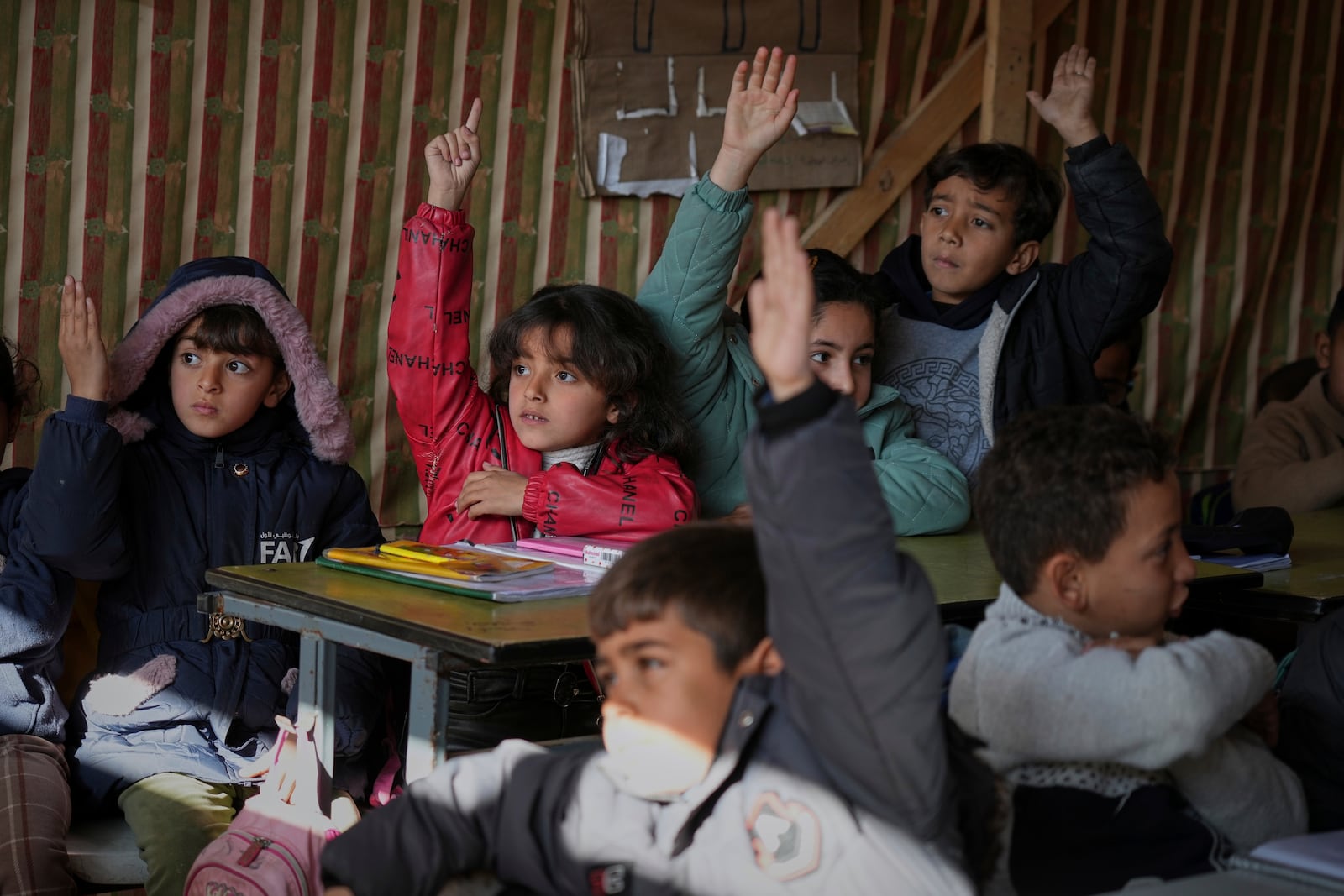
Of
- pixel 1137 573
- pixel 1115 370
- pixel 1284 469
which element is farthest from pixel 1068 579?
pixel 1115 370

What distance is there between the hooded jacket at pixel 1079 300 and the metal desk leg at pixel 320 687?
186cm

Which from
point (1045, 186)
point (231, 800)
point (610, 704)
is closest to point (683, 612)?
point (610, 704)

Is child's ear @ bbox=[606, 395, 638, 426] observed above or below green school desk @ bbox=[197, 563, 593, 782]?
above

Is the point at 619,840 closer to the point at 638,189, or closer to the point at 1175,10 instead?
the point at 638,189

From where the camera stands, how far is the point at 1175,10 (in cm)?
559

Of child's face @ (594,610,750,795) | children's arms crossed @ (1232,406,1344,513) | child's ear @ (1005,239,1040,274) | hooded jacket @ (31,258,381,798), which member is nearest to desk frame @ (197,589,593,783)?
child's face @ (594,610,750,795)

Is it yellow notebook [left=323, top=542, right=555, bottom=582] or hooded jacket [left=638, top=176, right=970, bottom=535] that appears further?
hooded jacket [left=638, top=176, right=970, bottom=535]

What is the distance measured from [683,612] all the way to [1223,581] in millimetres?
1613

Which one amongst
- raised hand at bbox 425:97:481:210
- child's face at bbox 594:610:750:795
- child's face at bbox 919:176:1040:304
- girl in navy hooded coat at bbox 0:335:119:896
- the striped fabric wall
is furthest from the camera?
the striped fabric wall

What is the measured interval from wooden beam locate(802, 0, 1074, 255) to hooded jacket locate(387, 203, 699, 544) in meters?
2.03

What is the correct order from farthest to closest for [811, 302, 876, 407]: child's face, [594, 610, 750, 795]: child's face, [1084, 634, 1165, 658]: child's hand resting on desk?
[811, 302, 876, 407]: child's face → [1084, 634, 1165, 658]: child's hand resting on desk → [594, 610, 750, 795]: child's face

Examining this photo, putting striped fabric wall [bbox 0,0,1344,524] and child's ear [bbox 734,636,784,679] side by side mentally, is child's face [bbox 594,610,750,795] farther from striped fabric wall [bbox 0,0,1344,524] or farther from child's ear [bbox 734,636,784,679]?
striped fabric wall [bbox 0,0,1344,524]

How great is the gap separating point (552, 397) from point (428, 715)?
113cm

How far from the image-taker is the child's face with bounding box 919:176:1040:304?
11.9ft
